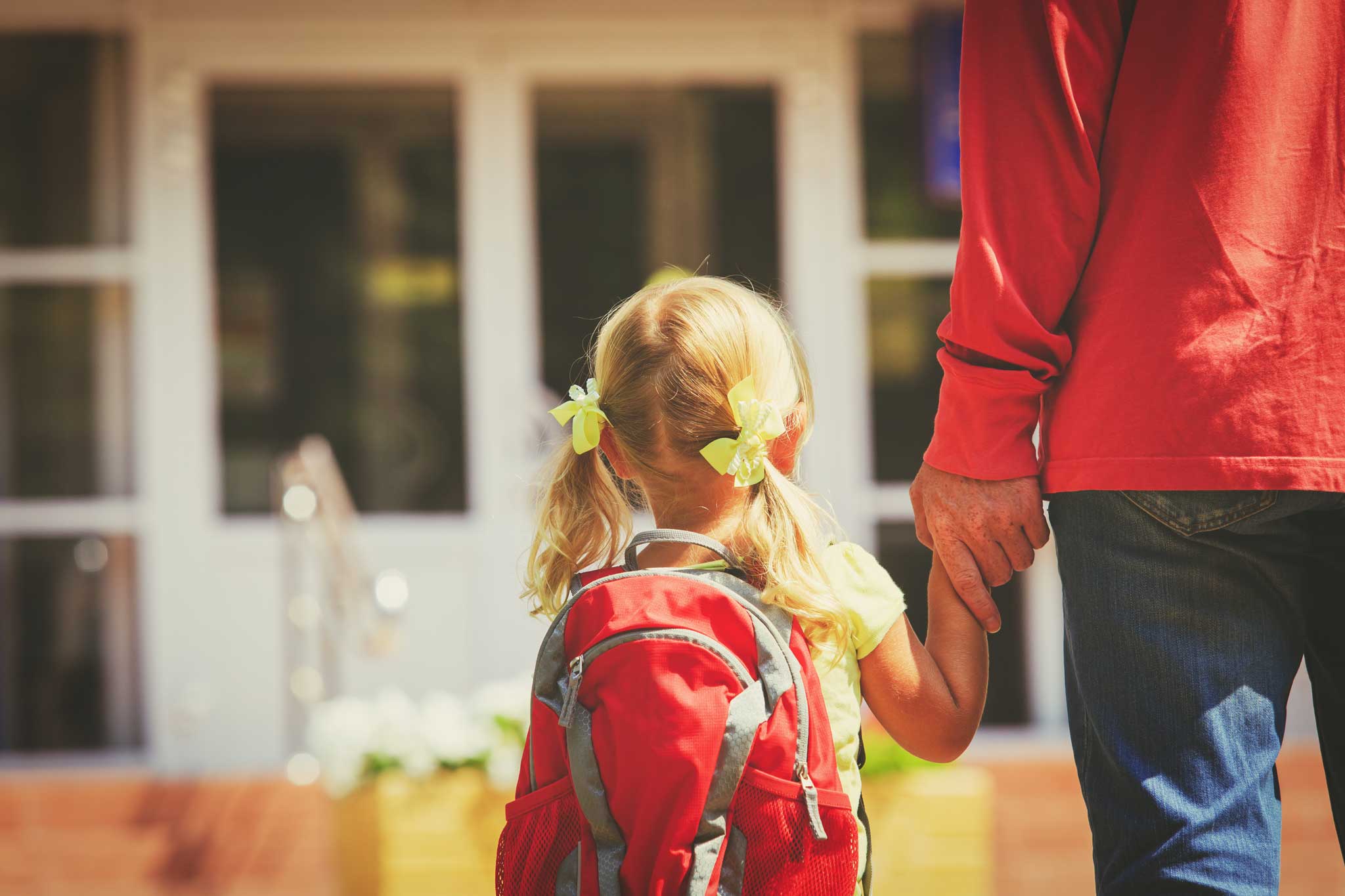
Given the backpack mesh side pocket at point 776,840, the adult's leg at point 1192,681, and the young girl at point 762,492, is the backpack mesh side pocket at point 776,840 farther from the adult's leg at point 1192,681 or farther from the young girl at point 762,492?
the adult's leg at point 1192,681

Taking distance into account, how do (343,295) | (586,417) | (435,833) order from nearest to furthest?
(586,417)
(435,833)
(343,295)

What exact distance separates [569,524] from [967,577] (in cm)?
49

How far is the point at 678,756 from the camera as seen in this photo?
3.96ft

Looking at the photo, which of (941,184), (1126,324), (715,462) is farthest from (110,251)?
(1126,324)

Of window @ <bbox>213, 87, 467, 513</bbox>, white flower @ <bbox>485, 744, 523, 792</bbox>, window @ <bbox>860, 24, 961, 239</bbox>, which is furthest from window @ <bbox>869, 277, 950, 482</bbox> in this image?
white flower @ <bbox>485, 744, 523, 792</bbox>

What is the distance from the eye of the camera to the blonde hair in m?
1.36

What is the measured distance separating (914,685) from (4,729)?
13.4 feet

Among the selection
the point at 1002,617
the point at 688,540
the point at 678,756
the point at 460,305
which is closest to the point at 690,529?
the point at 688,540

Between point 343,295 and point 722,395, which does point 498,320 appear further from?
point 722,395

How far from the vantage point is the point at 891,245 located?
4105mm

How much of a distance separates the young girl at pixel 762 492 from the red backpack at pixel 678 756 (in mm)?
82

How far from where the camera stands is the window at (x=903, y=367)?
4270 mm

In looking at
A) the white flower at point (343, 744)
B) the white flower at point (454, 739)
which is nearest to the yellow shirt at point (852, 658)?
the white flower at point (454, 739)

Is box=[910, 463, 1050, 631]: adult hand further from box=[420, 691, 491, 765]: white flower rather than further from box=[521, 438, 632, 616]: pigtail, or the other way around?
box=[420, 691, 491, 765]: white flower
